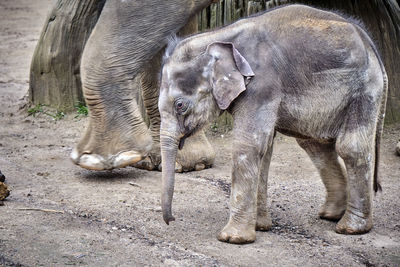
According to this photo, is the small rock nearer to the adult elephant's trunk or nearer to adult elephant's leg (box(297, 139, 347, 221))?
the adult elephant's trunk

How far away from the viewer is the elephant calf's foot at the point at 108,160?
173 inches

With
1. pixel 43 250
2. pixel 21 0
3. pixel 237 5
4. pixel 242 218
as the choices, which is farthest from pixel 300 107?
pixel 21 0

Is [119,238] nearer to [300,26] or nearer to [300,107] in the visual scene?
[300,107]

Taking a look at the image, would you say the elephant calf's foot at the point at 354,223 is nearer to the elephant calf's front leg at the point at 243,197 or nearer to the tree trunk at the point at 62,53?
the elephant calf's front leg at the point at 243,197

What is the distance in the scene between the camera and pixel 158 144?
205 inches

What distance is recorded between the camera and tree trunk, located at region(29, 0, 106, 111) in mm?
6254

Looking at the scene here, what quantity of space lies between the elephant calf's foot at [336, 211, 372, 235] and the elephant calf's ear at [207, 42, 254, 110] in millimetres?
861

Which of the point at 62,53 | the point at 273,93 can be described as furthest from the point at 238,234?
the point at 62,53

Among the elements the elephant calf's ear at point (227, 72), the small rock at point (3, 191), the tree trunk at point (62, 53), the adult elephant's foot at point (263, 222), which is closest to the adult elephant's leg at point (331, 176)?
the adult elephant's foot at point (263, 222)

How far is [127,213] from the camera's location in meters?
4.15

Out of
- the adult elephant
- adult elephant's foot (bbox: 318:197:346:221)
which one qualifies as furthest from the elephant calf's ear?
adult elephant's foot (bbox: 318:197:346:221)

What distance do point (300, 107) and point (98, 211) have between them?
1215 millimetres

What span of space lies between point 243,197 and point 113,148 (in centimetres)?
104

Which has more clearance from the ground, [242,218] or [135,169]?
[242,218]
